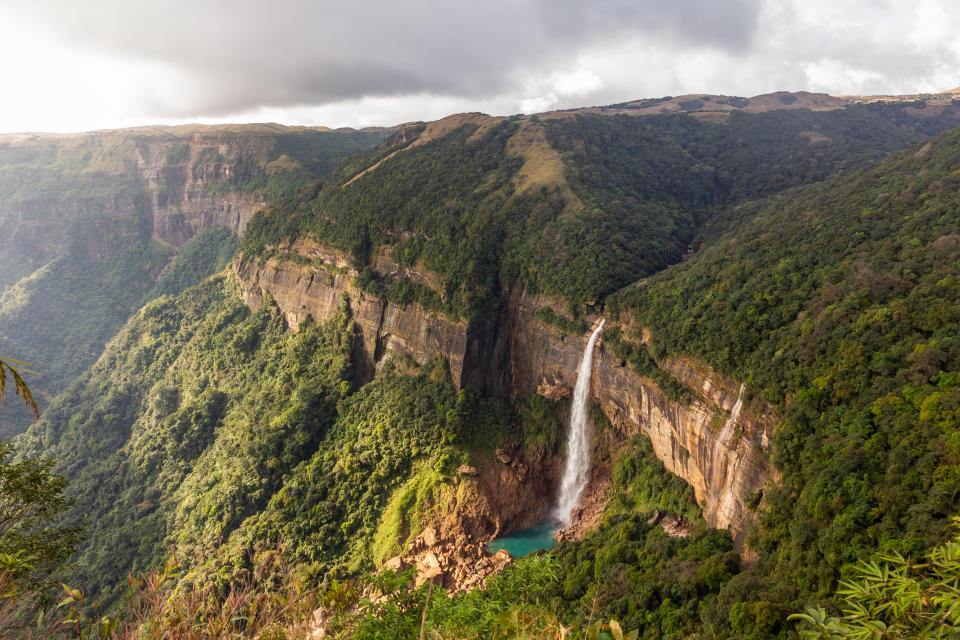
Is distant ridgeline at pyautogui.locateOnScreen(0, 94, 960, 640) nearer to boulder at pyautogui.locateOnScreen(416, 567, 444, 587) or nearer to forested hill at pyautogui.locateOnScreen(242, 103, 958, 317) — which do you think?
forested hill at pyautogui.locateOnScreen(242, 103, 958, 317)

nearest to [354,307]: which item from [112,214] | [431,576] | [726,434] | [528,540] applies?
[431,576]

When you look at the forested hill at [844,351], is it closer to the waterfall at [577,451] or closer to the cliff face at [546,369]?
the cliff face at [546,369]

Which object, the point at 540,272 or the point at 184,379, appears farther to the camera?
the point at 184,379

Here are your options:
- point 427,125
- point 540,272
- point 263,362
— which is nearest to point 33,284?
point 263,362

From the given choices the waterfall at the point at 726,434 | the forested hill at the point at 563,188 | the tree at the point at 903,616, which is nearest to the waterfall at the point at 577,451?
the forested hill at the point at 563,188

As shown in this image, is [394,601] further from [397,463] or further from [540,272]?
[540,272]

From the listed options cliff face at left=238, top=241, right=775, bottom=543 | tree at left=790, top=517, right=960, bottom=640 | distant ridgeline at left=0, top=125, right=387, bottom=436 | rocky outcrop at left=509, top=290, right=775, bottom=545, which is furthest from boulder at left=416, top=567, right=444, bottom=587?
distant ridgeline at left=0, top=125, right=387, bottom=436

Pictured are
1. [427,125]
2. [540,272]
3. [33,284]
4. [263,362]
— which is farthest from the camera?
[33,284]
